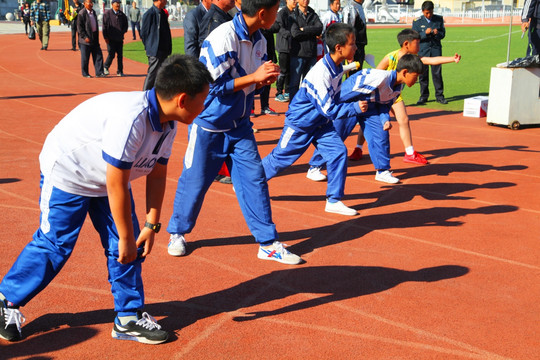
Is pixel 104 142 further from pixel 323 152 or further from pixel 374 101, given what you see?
pixel 374 101

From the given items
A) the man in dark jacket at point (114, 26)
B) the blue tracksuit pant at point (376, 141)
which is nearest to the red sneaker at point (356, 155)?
the blue tracksuit pant at point (376, 141)

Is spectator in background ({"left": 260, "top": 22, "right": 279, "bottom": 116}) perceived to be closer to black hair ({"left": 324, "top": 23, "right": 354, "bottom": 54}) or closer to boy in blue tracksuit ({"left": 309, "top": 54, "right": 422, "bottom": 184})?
boy in blue tracksuit ({"left": 309, "top": 54, "right": 422, "bottom": 184})

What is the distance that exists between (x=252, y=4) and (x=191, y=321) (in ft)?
7.50

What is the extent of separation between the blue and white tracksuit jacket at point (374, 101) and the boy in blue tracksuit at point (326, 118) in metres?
0.69

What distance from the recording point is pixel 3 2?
6209cm

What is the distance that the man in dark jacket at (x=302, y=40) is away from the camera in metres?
11.8

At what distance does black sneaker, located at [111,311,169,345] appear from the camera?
383 centimetres

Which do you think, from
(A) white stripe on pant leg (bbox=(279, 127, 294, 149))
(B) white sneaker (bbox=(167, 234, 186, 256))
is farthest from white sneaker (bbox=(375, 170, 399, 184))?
(B) white sneaker (bbox=(167, 234, 186, 256))

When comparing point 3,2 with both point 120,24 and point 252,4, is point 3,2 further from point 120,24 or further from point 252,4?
point 252,4

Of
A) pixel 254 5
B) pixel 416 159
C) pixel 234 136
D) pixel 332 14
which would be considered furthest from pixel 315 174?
pixel 332 14

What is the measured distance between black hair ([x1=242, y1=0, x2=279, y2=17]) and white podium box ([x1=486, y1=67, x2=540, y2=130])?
6.89 m

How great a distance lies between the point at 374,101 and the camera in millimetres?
7520

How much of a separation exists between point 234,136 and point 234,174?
307 mm

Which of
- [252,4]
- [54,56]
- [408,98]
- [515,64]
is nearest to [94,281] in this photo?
[252,4]
